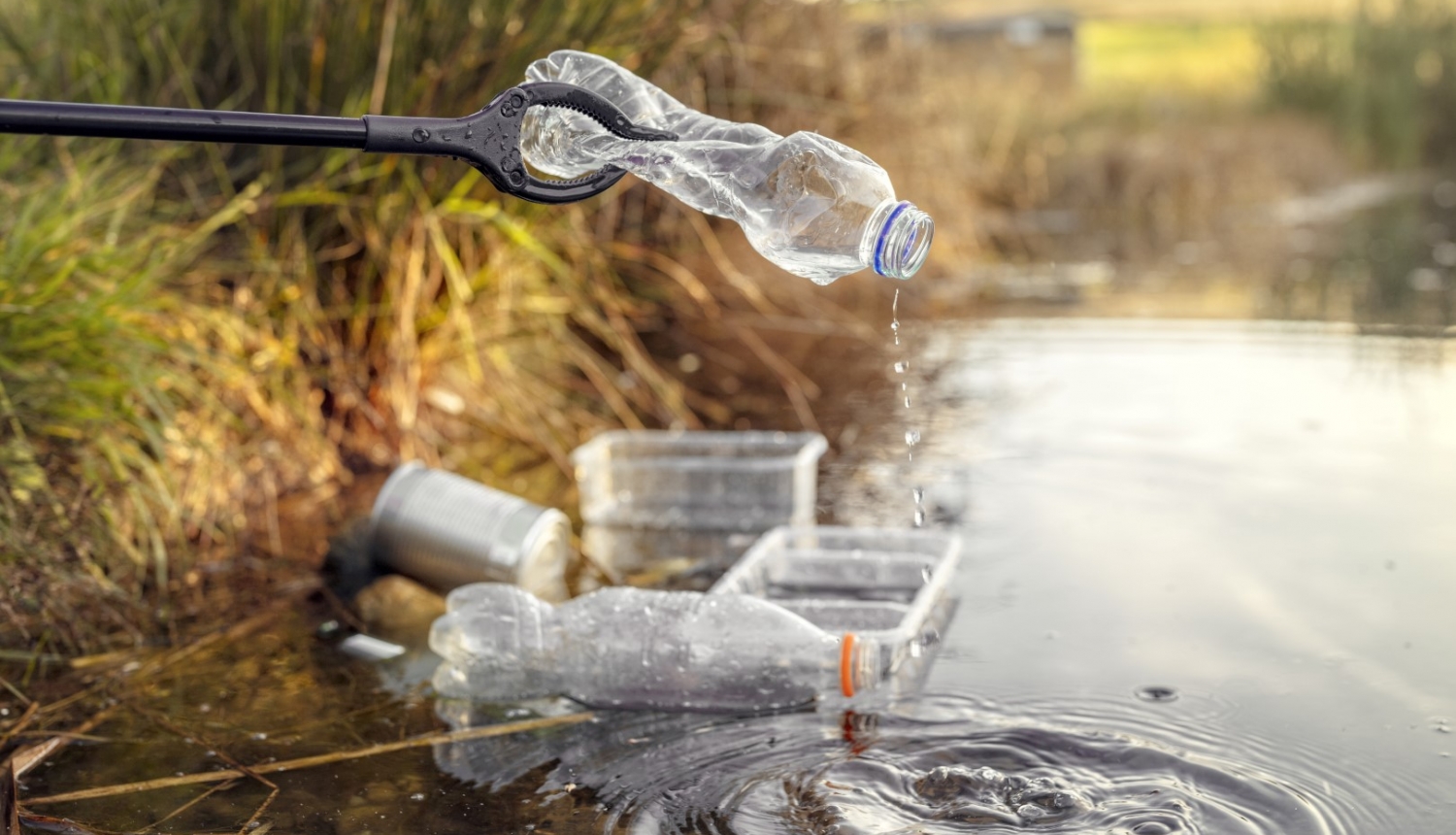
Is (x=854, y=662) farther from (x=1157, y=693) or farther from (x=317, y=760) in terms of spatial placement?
(x=317, y=760)

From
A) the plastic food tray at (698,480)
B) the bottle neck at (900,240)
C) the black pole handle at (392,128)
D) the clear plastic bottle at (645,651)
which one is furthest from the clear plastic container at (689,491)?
the black pole handle at (392,128)

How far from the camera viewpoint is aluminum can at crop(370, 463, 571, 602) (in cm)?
374

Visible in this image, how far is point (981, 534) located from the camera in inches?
165

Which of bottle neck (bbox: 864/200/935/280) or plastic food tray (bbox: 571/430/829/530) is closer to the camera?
bottle neck (bbox: 864/200/935/280)

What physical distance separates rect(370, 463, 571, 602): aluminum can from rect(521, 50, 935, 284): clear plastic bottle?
4.03ft

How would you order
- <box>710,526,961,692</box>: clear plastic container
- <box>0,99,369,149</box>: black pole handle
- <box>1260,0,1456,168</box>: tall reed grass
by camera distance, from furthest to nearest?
1. <box>1260,0,1456,168</box>: tall reed grass
2. <box>710,526,961,692</box>: clear plastic container
3. <box>0,99,369,149</box>: black pole handle

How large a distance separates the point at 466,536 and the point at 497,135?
67.5 inches

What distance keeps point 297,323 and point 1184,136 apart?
12.7 meters

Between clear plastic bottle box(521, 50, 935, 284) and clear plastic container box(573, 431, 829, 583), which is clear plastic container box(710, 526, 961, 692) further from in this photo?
clear plastic bottle box(521, 50, 935, 284)

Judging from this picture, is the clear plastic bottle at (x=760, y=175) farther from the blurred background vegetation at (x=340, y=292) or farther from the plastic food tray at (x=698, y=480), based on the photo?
the plastic food tray at (x=698, y=480)

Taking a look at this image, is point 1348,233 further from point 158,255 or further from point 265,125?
point 265,125

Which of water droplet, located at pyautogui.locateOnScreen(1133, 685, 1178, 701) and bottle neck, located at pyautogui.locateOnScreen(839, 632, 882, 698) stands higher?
bottle neck, located at pyautogui.locateOnScreen(839, 632, 882, 698)

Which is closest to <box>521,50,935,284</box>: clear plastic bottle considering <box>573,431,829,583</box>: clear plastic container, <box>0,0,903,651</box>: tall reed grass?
<box>0,0,903,651</box>: tall reed grass

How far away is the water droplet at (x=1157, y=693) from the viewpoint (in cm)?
298
